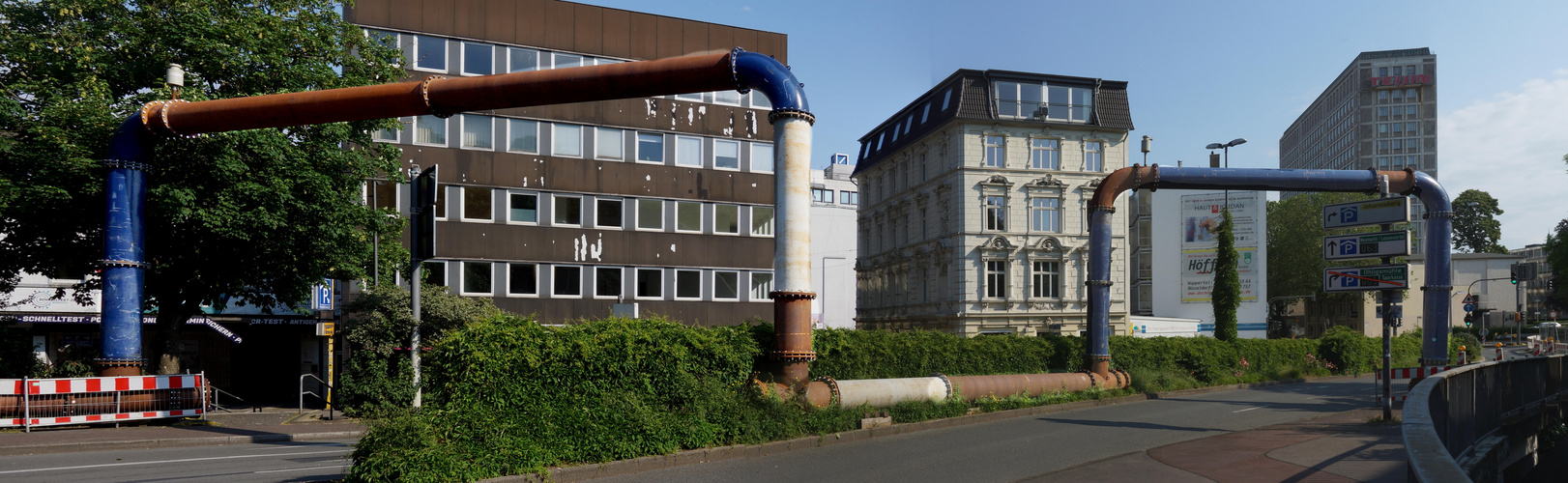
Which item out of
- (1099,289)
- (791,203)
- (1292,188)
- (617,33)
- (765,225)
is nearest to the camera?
(791,203)

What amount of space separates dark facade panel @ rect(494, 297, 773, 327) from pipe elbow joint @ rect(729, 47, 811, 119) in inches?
574

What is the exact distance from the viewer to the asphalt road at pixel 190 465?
11133 mm

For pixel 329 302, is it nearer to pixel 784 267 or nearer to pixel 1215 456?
pixel 784 267

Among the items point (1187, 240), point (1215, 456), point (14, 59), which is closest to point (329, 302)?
point (14, 59)

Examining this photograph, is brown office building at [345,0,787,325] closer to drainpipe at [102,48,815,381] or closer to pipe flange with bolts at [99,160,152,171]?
pipe flange with bolts at [99,160,152,171]

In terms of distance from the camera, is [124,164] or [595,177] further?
[595,177]

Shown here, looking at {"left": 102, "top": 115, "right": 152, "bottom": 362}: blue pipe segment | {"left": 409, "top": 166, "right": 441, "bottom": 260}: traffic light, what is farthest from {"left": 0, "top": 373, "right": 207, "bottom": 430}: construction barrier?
{"left": 409, "top": 166, "right": 441, "bottom": 260}: traffic light

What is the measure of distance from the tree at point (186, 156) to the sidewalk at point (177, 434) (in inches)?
116

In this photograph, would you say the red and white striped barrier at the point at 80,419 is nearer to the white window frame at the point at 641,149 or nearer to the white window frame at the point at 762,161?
the white window frame at the point at 641,149

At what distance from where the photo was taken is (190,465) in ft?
40.9

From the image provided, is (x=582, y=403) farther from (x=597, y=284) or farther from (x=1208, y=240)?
(x=1208, y=240)

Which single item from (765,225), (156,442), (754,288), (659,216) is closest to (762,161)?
(765,225)

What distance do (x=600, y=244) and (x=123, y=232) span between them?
1488 cm

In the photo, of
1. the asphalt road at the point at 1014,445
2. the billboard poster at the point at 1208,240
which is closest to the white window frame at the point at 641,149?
the asphalt road at the point at 1014,445
